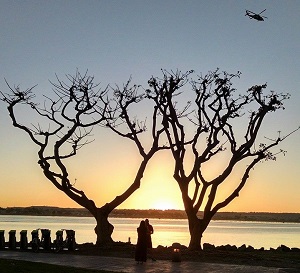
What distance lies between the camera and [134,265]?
22219 mm

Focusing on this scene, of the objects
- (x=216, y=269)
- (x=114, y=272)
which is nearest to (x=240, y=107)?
(x=216, y=269)

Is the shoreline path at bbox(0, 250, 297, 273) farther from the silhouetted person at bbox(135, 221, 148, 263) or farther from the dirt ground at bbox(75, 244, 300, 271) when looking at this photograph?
the dirt ground at bbox(75, 244, 300, 271)

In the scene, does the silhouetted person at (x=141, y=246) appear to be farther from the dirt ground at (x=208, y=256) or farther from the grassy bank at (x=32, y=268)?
the grassy bank at (x=32, y=268)

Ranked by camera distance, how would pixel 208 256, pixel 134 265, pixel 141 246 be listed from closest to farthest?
pixel 134 265 → pixel 141 246 → pixel 208 256

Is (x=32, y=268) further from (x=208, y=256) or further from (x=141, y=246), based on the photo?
(x=208, y=256)

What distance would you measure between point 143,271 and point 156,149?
11.5 meters

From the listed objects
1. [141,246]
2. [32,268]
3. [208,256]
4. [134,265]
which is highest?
[141,246]

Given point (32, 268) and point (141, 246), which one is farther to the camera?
point (141, 246)

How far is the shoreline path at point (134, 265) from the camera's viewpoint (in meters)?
20.7

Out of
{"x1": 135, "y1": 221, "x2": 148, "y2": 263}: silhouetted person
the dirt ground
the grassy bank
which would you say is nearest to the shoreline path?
{"x1": 135, "y1": 221, "x2": 148, "y2": 263}: silhouetted person

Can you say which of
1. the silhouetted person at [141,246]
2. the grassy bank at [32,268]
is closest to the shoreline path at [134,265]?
the silhouetted person at [141,246]

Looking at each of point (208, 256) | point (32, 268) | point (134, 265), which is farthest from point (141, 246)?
point (32, 268)

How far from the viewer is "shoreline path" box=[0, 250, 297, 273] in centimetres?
2069

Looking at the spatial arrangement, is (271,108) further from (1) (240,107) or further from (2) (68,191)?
(2) (68,191)
